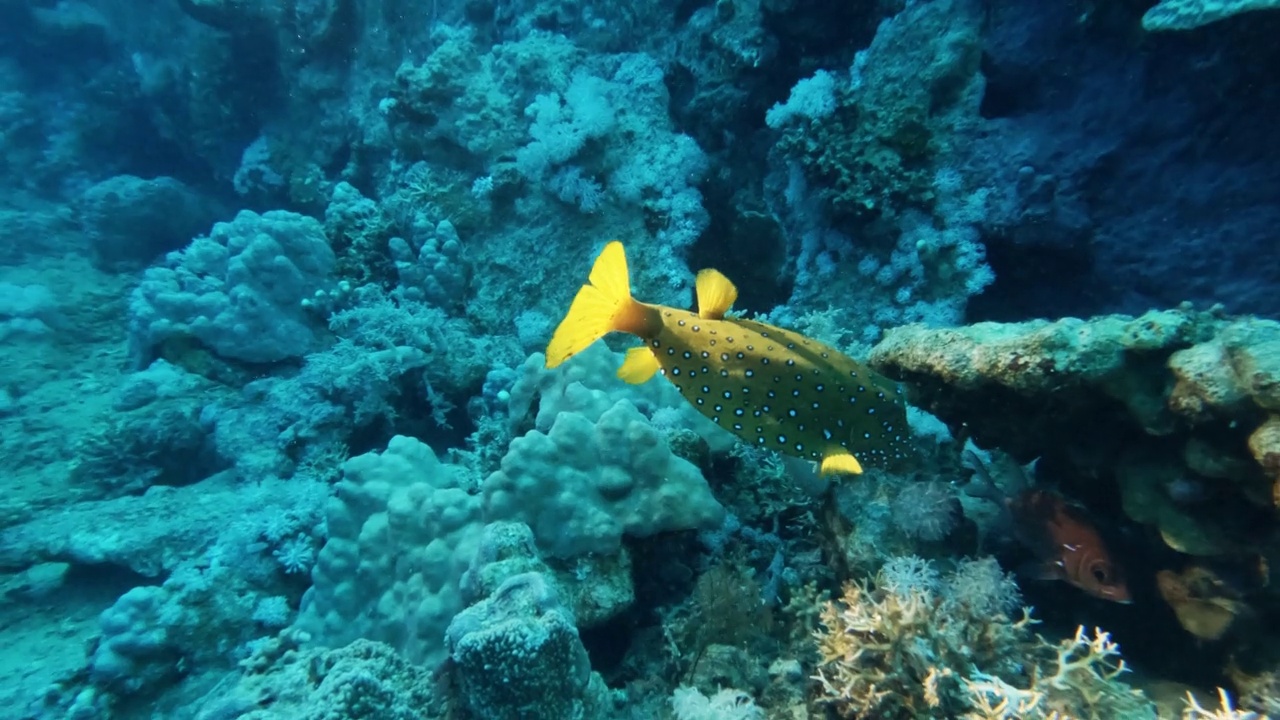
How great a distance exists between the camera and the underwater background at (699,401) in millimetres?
2914

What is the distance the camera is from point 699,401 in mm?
3604

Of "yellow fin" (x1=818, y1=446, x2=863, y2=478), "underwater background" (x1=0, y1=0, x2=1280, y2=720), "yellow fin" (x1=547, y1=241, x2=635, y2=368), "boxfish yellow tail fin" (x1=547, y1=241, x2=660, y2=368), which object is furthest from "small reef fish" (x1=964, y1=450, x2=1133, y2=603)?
"yellow fin" (x1=547, y1=241, x2=635, y2=368)

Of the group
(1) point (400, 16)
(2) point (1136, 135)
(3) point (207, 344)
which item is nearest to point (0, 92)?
(1) point (400, 16)

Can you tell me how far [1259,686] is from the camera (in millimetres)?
2703

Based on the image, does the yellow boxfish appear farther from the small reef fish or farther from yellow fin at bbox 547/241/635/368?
the small reef fish

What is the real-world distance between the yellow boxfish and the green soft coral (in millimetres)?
3938

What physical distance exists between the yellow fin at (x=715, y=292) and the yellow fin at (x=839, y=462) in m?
0.99

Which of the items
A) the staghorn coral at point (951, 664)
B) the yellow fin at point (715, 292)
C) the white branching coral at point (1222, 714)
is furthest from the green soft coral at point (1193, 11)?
the white branching coral at point (1222, 714)

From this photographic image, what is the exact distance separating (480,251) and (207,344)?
3.47 metres

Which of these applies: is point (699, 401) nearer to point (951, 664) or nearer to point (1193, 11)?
point (951, 664)

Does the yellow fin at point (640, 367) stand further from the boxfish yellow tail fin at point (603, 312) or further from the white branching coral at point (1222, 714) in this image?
the white branching coral at point (1222, 714)

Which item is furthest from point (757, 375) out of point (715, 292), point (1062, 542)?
point (1062, 542)

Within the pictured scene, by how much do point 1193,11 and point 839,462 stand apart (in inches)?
180

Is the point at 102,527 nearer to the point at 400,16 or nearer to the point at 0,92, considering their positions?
the point at 400,16
